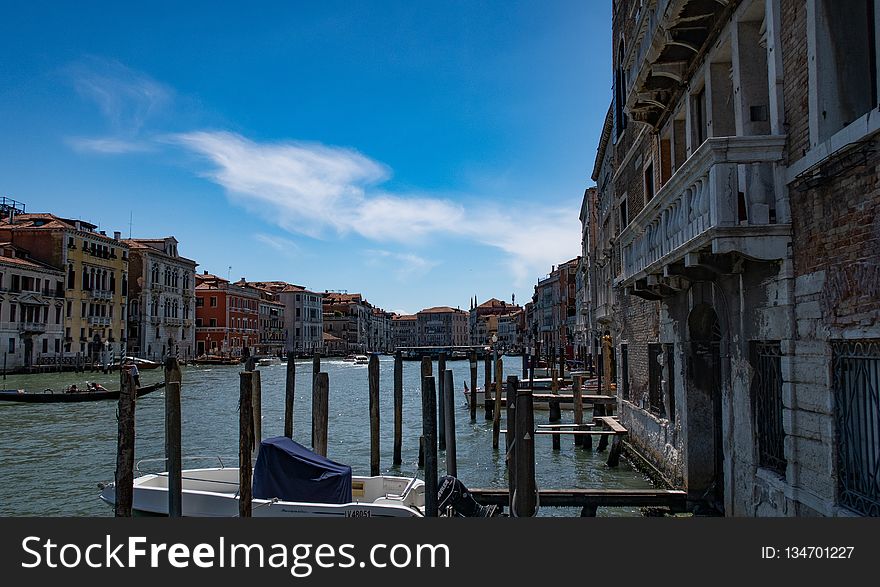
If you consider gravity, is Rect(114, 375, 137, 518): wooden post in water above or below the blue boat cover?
above

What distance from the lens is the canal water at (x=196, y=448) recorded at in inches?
484

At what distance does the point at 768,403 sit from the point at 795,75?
289 centimetres

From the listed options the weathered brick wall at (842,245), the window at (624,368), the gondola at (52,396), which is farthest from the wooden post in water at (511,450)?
the gondola at (52,396)

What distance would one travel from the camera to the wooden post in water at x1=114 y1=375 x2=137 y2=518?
736 cm

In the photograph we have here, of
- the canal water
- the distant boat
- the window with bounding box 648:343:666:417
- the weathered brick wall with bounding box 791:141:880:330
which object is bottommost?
the canal water

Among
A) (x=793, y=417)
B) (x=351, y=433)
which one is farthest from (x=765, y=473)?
(x=351, y=433)

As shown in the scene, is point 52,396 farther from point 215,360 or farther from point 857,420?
point 215,360

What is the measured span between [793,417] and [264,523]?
4.38 metres

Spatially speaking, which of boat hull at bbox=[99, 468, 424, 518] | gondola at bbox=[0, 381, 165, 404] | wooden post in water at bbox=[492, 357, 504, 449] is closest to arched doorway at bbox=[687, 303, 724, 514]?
boat hull at bbox=[99, 468, 424, 518]

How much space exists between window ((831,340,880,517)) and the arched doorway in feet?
12.0

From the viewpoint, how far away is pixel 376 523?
5.91 m

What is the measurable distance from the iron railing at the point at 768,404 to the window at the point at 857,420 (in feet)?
3.25

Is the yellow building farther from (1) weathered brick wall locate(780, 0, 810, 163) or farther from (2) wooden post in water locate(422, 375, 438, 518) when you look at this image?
(1) weathered brick wall locate(780, 0, 810, 163)

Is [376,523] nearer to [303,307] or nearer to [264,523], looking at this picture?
[264,523]
